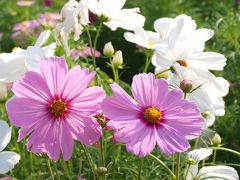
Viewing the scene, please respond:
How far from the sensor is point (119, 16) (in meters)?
1.28

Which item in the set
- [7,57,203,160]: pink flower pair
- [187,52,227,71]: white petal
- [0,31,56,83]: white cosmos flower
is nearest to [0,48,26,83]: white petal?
[0,31,56,83]: white cosmos flower

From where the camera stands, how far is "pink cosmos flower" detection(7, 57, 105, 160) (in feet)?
3.14

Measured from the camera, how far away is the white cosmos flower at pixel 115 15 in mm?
1257

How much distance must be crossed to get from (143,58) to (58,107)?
219 centimetres

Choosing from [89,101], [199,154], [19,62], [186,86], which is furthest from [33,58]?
[199,154]

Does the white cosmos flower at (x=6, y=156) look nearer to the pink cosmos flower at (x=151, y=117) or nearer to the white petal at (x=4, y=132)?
the white petal at (x=4, y=132)

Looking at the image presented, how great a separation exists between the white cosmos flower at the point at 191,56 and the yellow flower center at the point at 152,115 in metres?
0.18

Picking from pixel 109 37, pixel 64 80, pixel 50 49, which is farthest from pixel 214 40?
pixel 64 80

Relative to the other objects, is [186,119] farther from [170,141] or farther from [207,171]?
[207,171]

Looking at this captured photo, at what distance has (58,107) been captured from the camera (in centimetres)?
97

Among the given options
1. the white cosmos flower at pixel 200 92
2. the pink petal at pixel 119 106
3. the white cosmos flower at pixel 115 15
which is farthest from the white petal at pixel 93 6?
the pink petal at pixel 119 106

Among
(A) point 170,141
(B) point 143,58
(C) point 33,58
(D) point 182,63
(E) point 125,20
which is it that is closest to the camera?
(A) point 170,141

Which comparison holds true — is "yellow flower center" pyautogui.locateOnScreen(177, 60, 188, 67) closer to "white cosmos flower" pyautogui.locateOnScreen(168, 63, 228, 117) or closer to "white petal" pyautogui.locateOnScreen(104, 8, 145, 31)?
"white cosmos flower" pyautogui.locateOnScreen(168, 63, 228, 117)

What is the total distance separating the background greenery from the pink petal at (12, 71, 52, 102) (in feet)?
0.89
